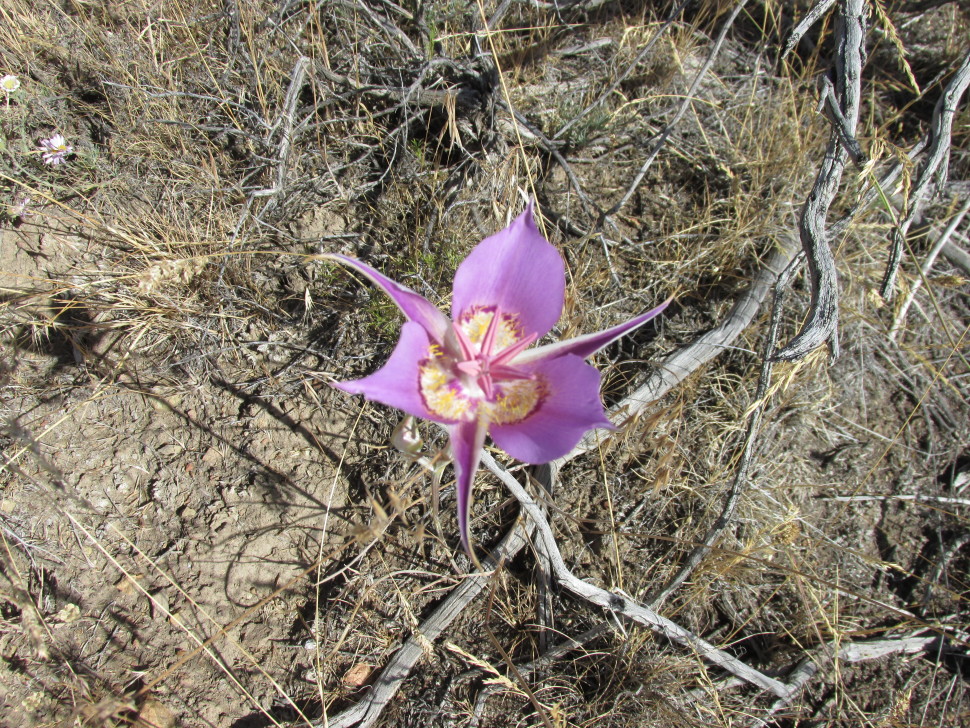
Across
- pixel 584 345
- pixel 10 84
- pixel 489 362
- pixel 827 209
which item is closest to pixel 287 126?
pixel 10 84

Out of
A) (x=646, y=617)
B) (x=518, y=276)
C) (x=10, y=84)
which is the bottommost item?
(x=646, y=617)

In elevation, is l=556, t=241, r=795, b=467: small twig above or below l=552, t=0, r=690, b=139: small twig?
below

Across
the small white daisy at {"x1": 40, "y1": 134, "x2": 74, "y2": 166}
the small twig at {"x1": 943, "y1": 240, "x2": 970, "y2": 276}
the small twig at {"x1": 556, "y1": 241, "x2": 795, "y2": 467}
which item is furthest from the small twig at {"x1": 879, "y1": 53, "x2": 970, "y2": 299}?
the small white daisy at {"x1": 40, "y1": 134, "x2": 74, "y2": 166}

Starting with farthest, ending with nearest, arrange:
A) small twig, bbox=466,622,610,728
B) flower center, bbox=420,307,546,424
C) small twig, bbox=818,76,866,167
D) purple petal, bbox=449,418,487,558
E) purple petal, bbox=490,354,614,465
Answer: small twig, bbox=466,622,610,728, small twig, bbox=818,76,866,167, flower center, bbox=420,307,546,424, purple petal, bbox=490,354,614,465, purple petal, bbox=449,418,487,558

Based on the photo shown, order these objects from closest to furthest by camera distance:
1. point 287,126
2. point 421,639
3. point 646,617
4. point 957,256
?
point 421,639, point 646,617, point 287,126, point 957,256

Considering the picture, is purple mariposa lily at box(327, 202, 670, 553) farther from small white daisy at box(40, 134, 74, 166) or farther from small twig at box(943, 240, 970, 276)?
small twig at box(943, 240, 970, 276)

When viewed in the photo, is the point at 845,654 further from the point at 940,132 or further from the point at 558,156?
the point at 558,156

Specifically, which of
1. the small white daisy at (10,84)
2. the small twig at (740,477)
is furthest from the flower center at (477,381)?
the small white daisy at (10,84)
